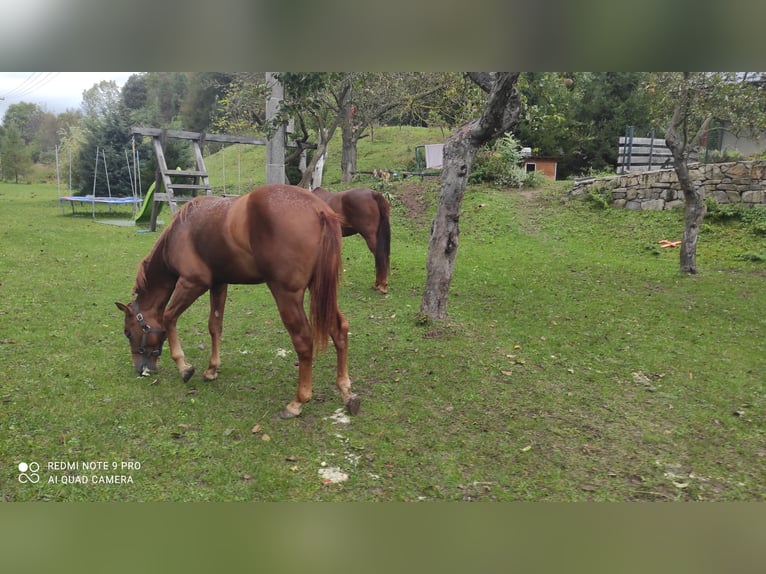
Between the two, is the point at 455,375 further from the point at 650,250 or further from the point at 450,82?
the point at 450,82

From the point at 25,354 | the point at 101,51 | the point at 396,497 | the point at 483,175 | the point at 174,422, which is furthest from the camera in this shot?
the point at 483,175

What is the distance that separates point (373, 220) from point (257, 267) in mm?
3816

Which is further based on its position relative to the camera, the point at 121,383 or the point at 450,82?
the point at 450,82

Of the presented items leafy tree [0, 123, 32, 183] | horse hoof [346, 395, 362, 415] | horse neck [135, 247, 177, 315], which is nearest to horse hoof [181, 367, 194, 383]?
horse neck [135, 247, 177, 315]

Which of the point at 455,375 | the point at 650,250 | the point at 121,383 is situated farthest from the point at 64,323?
the point at 650,250

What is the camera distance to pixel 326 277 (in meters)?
3.53

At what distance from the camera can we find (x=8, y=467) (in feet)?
9.26

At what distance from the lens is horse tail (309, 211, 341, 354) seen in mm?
3516

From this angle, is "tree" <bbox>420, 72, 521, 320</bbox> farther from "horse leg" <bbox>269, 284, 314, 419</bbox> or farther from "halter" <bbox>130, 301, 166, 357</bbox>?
"halter" <bbox>130, 301, 166, 357</bbox>

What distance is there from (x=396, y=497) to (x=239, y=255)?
6.90 feet

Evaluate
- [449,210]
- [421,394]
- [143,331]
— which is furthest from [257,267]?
[449,210]

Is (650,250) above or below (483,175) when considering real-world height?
below

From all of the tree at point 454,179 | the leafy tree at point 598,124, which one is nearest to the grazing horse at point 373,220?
the tree at point 454,179

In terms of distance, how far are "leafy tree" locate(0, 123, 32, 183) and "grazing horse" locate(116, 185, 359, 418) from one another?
20.4m
